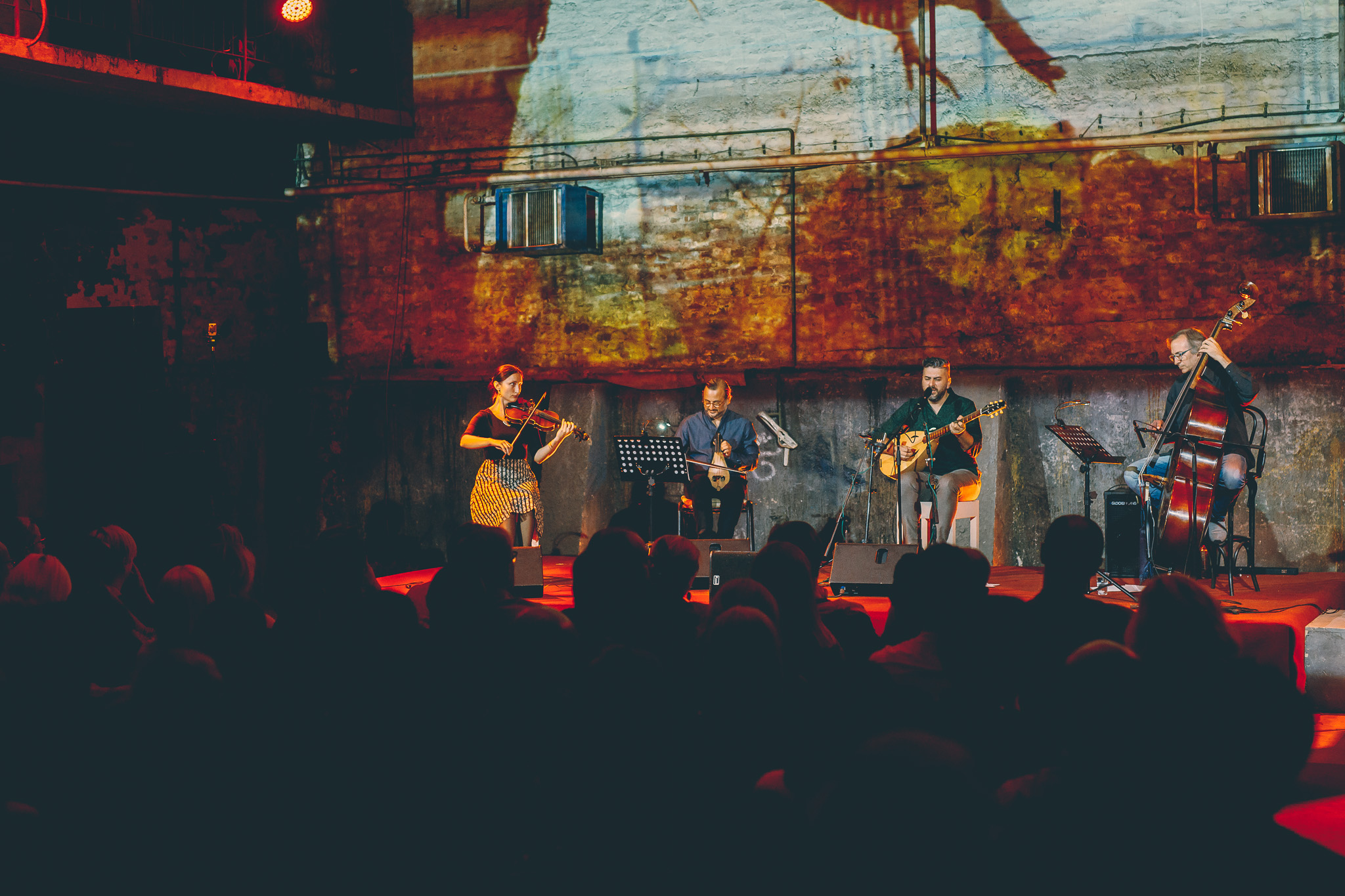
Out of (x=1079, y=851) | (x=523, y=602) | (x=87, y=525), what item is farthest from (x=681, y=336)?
(x=1079, y=851)

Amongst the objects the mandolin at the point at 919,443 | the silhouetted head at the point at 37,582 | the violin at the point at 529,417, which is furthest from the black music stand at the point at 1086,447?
the silhouetted head at the point at 37,582

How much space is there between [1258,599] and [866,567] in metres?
2.20

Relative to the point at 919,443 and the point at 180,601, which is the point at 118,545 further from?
the point at 919,443

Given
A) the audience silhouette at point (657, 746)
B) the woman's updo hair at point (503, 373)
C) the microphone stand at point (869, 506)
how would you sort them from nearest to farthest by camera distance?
1. the audience silhouette at point (657, 746)
2. the woman's updo hair at point (503, 373)
3. the microphone stand at point (869, 506)

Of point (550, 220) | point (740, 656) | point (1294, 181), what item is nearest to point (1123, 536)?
point (1294, 181)

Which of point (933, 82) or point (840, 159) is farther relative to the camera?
point (840, 159)

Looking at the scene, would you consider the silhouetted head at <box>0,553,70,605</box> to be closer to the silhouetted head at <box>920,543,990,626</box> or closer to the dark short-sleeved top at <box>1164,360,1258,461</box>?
the silhouetted head at <box>920,543,990,626</box>

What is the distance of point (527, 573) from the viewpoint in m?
7.32

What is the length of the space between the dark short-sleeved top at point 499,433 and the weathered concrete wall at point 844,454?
1668 mm

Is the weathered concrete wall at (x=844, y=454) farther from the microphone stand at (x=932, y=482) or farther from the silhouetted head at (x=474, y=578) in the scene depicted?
the silhouetted head at (x=474, y=578)

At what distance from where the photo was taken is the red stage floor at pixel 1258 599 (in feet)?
17.2

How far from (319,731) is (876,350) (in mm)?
7215

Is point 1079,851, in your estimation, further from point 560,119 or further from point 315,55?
point 315,55

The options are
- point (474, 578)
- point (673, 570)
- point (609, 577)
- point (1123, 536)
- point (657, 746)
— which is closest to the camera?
point (657, 746)
